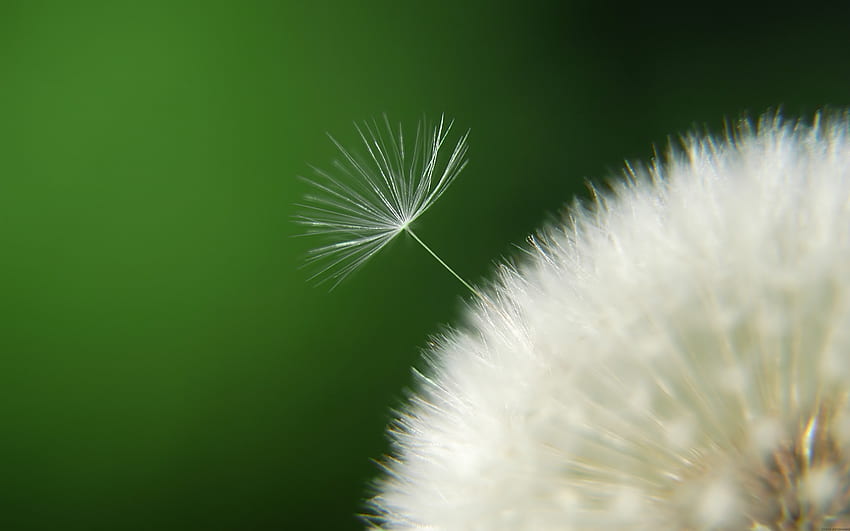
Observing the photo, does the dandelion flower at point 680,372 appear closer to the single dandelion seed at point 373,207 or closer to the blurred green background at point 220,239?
the single dandelion seed at point 373,207

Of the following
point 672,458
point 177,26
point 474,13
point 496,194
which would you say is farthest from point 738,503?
point 177,26

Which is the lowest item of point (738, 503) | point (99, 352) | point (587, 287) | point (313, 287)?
point (738, 503)

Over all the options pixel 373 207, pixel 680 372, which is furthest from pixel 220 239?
pixel 680 372

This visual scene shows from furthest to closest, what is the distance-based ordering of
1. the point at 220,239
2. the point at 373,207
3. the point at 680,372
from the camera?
the point at 220,239, the point at 373,207, the point at 680,372

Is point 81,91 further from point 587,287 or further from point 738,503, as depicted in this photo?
Answer: point 738,503

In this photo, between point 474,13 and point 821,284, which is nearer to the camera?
point 821,284

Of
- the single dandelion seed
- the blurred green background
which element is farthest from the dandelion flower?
the blurred green background

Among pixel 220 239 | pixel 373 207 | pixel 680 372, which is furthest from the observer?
pixel 220 239

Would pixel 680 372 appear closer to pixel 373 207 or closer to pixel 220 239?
pixel 373 207
